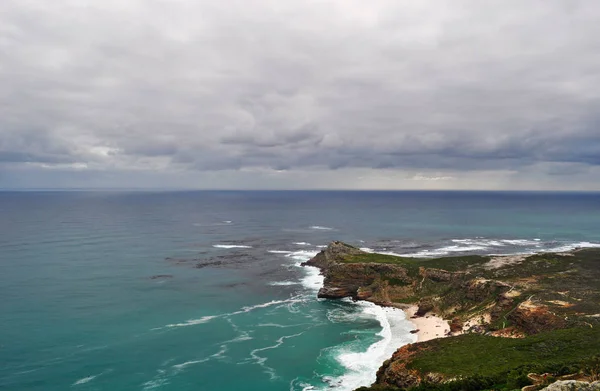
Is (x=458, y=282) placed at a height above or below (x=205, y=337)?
above

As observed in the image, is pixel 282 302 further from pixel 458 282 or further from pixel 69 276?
pixel 69 276

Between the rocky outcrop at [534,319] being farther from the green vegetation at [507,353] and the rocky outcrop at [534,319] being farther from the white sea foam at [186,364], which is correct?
the white sea foam at [186,364]

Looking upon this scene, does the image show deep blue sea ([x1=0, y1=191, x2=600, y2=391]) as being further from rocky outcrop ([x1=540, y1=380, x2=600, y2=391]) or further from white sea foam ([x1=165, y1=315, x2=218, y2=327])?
rocky outcrop ([x1=540, y1=380, x2=600, y2=391])

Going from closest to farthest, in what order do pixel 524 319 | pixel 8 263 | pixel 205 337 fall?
pixel 524 319 < pixel 205 337 < pixel 8 263

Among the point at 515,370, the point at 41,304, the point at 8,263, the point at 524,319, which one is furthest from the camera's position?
the point at 8,263

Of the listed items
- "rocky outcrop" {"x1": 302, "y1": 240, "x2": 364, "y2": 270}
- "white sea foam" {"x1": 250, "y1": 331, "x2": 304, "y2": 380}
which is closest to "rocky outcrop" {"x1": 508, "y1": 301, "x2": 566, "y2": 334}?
"white sea foam" {"x1": 250, "y1": 331, "x2": 304, "y2": 380}

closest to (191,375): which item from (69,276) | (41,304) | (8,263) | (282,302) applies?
(282,302)
